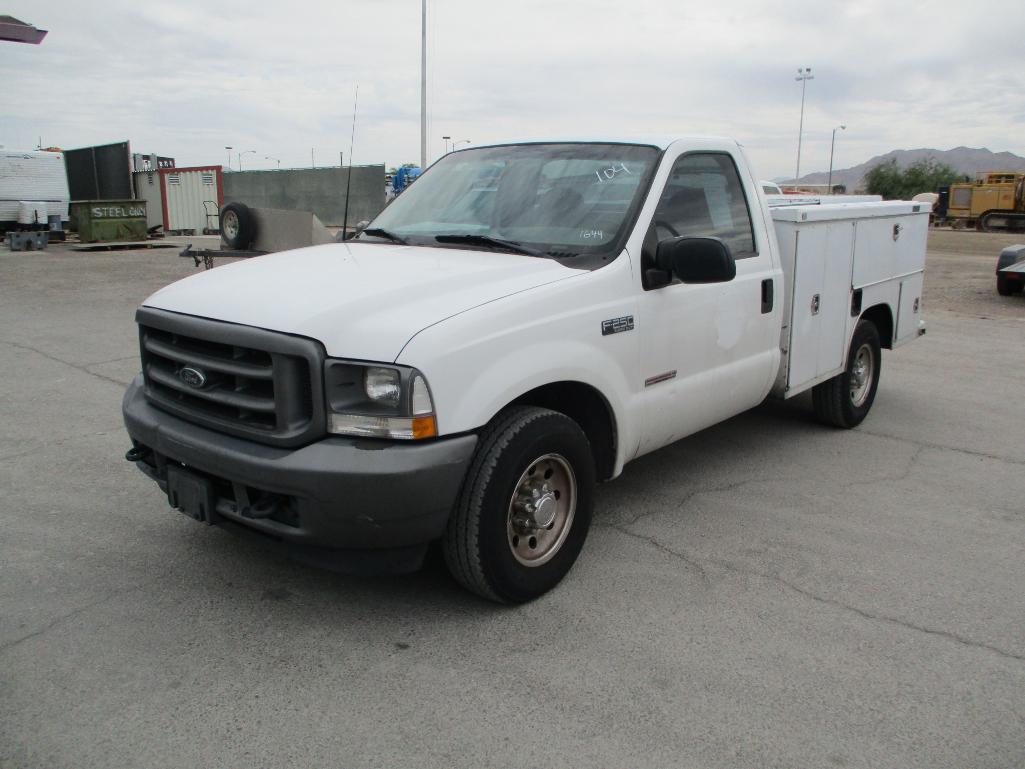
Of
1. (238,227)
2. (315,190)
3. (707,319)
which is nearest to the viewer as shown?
(707,319)

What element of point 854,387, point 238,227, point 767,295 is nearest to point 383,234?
point 767,295

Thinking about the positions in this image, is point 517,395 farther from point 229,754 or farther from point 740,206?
point 740,206

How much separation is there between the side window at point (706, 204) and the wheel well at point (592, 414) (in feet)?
2.84

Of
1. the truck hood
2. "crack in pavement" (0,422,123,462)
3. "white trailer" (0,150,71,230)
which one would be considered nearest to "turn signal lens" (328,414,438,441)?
the truck hood

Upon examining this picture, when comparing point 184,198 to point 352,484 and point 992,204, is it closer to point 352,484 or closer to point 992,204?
point 352,484

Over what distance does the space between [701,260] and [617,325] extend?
1.50 ft

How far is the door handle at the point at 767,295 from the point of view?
15.9 ft

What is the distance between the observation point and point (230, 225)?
7.79m

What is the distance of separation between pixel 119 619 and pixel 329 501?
46.5 inches

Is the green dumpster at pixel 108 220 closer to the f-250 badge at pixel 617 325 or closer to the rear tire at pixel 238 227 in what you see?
the rear tire at pixel 238 227

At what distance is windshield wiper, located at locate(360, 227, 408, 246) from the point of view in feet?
14.7

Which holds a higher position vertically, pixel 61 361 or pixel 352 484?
pixel 352 484

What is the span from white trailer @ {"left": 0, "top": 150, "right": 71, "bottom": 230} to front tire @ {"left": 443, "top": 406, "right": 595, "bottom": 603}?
2658 centimetres

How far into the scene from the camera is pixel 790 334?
511 centimetres
